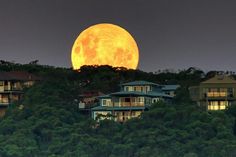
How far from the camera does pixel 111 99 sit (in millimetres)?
152125

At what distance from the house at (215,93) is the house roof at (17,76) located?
23.4 metres

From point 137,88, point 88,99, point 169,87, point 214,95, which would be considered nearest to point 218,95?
point 214,95

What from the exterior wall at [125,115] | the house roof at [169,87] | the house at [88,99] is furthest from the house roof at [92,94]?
the exterior wall at [125,115]

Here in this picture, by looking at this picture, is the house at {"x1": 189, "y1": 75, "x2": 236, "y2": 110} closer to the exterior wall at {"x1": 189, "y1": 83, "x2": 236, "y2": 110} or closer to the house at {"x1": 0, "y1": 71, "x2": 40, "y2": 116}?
the exterior wall at {"x1": 189, "y1": 83, "x2": 236, "y2": 110}

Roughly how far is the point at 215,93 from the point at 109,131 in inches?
839

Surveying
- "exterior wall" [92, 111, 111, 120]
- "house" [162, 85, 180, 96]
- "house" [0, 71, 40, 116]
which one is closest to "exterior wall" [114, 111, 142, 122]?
"exterior wall" [92, 111, 111, 120]

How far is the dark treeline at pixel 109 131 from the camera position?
13275 cm

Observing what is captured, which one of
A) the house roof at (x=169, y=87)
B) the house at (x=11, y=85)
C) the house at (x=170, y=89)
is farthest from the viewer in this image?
the house roof at (x=169, y=87)

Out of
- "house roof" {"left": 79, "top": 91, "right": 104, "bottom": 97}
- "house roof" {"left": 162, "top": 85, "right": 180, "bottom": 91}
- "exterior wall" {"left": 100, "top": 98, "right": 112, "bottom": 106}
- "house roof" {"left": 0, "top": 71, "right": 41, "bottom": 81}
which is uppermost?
"house roof" {"left": 0, "top": 71, "right": 41, "bottom": 81}

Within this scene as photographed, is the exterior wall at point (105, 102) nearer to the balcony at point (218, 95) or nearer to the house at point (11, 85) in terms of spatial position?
the balcony at point (218, 95)

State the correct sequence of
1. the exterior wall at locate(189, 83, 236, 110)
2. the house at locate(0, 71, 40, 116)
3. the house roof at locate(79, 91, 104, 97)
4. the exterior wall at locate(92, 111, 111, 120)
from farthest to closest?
1. the house roof at locate(79, 91, 104, 97)
2. the house at locate(0, 71, 40, 116)
3. the exterior wall at locate(189, 83, 236, 110)
4. the exterior wall at locate(92, 111, 111, 120)

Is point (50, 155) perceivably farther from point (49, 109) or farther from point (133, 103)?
point (133, 103)

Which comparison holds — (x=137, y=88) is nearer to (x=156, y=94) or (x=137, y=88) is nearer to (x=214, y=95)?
(x=156, y=94)

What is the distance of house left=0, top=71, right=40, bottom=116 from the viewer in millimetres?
161375
